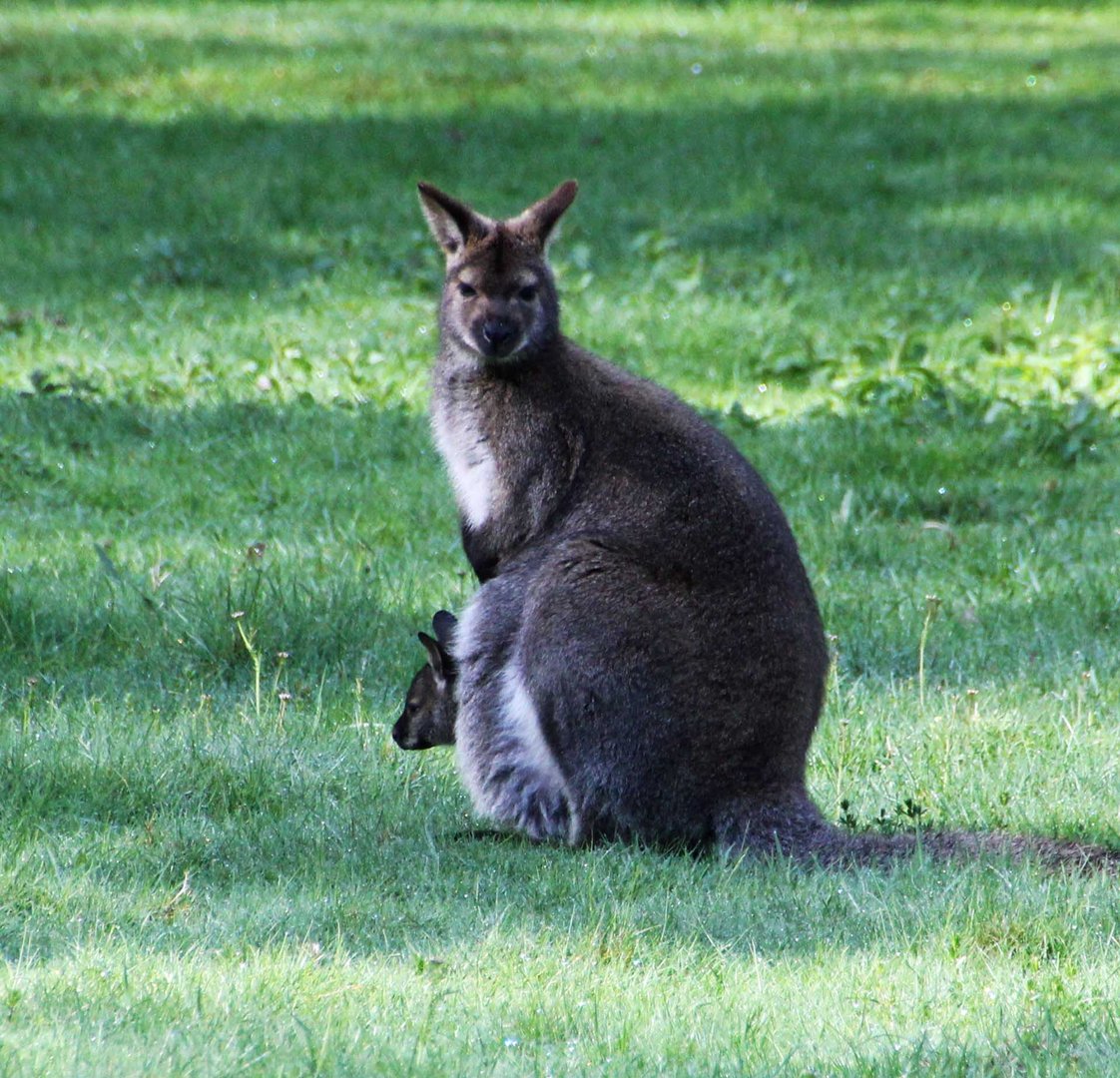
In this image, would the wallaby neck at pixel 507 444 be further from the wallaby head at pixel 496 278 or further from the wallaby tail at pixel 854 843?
the wallaby tail at pixel 854 843

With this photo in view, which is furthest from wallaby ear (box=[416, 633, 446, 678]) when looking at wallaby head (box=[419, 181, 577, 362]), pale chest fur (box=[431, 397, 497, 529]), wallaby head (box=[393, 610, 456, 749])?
wallaby head (box=[419, 181, 577, 362])

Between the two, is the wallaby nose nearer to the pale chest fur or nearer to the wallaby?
the wallaby

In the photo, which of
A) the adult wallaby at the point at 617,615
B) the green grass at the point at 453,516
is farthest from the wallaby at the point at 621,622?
the green grass at the point at 453,516

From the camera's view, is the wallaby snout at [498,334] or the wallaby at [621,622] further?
the wallaby snout at [498,334]

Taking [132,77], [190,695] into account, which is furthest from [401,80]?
[190,695]

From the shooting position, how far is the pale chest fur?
18.7ft

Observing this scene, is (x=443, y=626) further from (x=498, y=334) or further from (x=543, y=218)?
(x=543, y=218)

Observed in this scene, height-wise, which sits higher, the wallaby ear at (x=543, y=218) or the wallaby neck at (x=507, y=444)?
the wallaby ear at (x=543, y=218)

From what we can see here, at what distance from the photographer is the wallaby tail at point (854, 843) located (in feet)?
15.3

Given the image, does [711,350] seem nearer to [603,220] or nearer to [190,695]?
[603,220]

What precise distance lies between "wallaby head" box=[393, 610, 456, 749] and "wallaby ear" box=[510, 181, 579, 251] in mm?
1361

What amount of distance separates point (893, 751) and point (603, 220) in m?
8.84

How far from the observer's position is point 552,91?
16969 mm

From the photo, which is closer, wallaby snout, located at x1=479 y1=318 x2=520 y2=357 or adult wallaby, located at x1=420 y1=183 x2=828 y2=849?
adult wallaby, located at x1=420 y1=183 x2=828 y2=849
